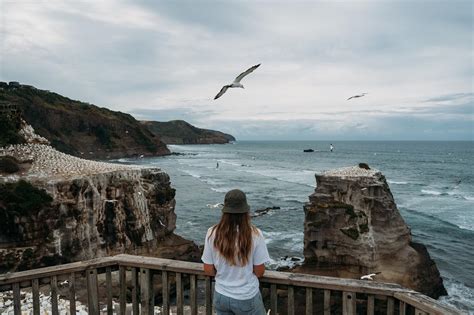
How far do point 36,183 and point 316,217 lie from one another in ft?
38.7

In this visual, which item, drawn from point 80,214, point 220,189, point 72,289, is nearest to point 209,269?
point 72,289

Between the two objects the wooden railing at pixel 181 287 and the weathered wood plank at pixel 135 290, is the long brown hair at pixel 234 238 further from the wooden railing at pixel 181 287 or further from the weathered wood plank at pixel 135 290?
the weathered wood plank at pixel 135 290

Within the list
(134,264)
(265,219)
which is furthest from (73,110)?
(134,264)

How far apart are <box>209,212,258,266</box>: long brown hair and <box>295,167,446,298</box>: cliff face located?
1531 cm

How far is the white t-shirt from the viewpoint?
148 inches

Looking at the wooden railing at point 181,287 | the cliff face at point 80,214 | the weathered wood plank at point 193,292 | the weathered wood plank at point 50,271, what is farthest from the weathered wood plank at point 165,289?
the cliff face at point 80,214

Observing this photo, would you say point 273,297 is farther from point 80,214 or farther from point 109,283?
point 80,214

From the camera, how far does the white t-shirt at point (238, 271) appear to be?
3.77m

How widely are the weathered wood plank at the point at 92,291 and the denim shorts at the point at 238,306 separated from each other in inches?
62.5

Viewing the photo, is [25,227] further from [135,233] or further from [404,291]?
[404,291]

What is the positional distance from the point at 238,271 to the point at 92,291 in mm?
1927

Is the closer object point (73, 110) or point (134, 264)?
point (134, 264)

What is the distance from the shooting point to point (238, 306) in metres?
3.81

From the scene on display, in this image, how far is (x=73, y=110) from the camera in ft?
312
